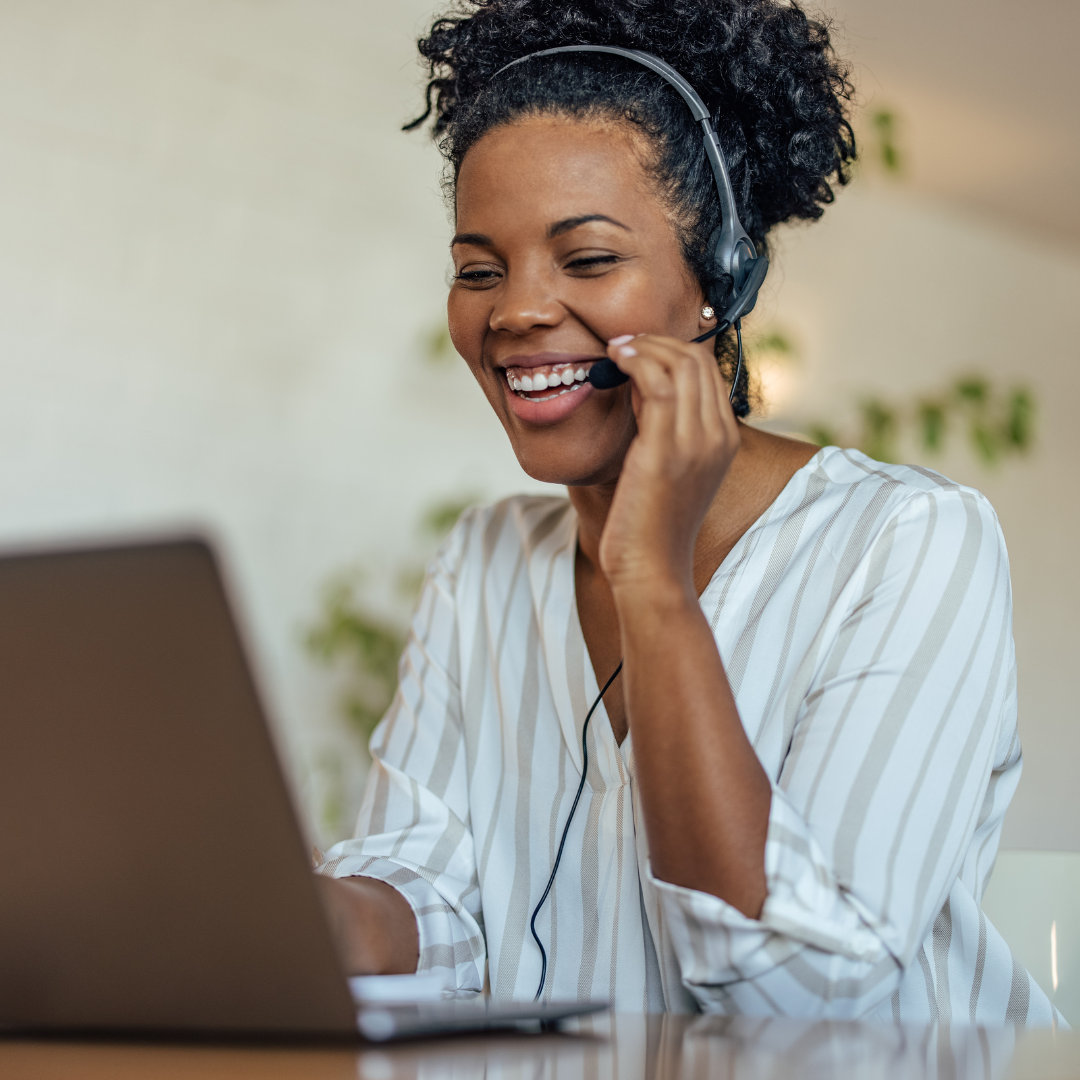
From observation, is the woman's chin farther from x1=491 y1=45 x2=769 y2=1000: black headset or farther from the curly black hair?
the curly black hair

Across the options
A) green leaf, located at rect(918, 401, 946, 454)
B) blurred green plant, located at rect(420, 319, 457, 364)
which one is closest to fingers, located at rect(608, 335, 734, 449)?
blurred green plant, located at rect(420, 319, 457, 364)

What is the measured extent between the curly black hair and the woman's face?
0.10 ft

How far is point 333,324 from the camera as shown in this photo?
2797 mm

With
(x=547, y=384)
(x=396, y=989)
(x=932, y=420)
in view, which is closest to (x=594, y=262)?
(x=547, y=384)

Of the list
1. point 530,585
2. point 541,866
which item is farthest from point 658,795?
point 530,585

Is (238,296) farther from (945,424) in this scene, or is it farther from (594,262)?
(945,424)

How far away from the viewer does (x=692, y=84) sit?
3.89ft

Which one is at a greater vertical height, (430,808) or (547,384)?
(547,384)

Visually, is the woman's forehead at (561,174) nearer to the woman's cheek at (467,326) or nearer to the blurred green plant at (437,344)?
the woman's cheek at (467,326)

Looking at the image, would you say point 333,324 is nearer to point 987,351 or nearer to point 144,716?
point 144,716

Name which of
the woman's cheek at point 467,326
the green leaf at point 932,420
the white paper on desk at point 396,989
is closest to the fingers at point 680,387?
the woman's cheek at point 467,326

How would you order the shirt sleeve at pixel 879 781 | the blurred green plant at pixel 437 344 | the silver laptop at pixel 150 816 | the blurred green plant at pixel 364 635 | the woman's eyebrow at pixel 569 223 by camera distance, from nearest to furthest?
the silver laptop at pixel 150 816 < the shirt sleeve at pixel 879 781 < the woman's eyebrow at pixel 569 223 < the blurred green plant at pixel 364 635 < the blurred green plant at pixel 437 344

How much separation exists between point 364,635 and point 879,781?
181 centimetres

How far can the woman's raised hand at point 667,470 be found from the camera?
0.90 metres
